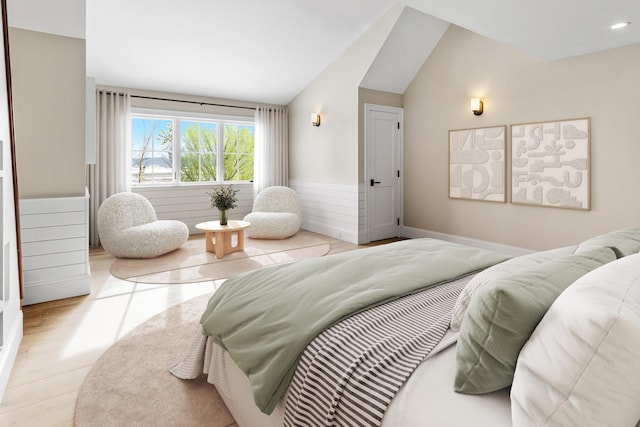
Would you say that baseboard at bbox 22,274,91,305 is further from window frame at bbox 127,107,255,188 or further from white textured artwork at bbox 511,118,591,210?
white textured artwork at bbox 511,118,591,210

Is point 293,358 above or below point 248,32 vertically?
below

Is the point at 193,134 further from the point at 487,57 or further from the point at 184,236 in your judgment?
the point at 487,57

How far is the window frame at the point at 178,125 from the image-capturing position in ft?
17.8

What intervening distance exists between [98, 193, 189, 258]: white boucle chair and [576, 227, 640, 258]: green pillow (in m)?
4.10

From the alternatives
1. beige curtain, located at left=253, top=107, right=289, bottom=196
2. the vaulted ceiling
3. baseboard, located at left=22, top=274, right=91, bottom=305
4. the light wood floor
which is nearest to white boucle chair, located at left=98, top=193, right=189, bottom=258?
the light wood floor

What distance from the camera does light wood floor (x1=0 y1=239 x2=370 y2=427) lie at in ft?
5.67

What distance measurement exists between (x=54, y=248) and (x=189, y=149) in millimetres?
3208

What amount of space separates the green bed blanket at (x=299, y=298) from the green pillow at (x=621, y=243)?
0.51 m

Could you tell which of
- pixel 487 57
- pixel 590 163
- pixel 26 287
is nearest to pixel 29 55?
pixel 26 287

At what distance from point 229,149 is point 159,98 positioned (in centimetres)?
134

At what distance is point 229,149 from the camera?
6.33m

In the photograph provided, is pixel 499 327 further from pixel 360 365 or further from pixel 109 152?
pixel 109 152

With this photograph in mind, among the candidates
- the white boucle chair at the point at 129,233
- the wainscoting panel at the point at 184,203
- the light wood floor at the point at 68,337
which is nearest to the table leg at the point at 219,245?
the white boucle chair at the point at 129,233

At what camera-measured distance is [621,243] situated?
143 centimetres
